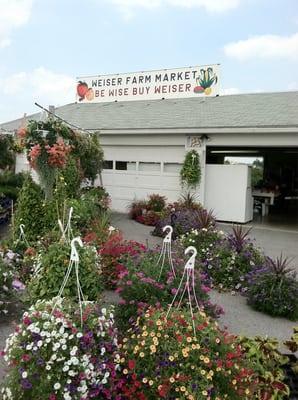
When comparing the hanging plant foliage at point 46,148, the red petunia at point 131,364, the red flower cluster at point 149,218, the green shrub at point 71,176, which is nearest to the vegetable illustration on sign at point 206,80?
the red flower cluster at point 149,218

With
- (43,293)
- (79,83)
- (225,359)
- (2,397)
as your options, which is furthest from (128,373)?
(79,83)

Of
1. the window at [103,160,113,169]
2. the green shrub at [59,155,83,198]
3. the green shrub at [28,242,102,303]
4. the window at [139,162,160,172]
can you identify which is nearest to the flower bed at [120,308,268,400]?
the green shrub at [28,242,102,303]

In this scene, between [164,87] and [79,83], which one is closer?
[164,87]

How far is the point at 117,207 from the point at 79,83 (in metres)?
7.44

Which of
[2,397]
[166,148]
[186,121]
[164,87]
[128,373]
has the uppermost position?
[164,87]

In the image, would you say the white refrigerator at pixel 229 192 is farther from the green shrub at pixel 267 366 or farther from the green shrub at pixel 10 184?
the green shrub at pixel 267 366

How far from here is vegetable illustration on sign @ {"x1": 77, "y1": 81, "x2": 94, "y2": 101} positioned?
59.4ft

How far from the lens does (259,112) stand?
12.1m

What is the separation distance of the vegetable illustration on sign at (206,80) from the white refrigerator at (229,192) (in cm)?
472

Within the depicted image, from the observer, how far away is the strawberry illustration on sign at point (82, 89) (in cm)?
1819

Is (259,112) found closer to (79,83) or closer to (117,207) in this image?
(117,207)

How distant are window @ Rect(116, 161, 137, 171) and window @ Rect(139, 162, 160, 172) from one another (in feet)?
0.87

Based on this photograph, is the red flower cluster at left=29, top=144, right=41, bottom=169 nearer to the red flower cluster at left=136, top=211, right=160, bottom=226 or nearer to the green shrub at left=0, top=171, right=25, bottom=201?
the green shrub at left=0, top=171, right=25, bottom=201

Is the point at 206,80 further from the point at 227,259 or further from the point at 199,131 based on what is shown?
the point at 227,259
